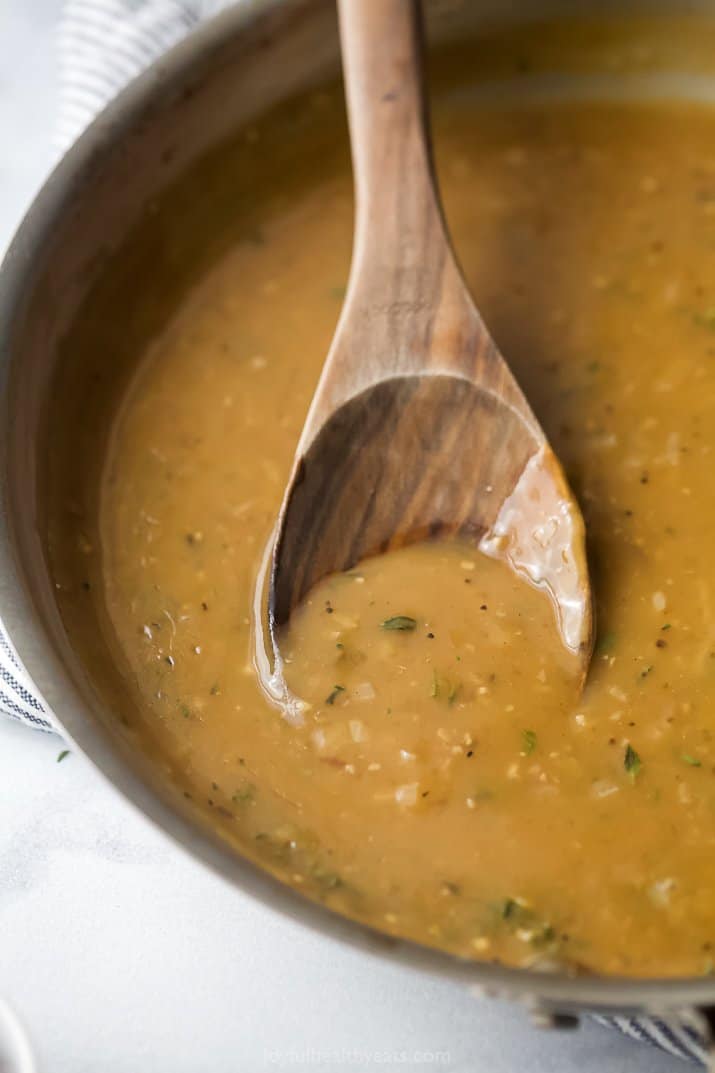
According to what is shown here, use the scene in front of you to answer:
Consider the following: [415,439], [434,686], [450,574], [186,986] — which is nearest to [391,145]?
[415,439]

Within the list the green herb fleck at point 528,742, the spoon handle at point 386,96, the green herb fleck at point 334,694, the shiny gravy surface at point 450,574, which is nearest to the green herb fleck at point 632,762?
the shiny gravy surface at point 450,574

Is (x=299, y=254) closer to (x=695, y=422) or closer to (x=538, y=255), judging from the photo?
(x=538, y=255)

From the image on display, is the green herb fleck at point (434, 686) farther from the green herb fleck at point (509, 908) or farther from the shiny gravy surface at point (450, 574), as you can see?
the green herb fleck at point (509, 908)

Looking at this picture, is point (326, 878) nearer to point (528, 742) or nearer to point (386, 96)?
point (528, 742)

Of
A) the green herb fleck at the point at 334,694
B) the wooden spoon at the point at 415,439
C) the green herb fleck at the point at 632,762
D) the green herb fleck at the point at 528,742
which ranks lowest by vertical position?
the green herb fleck at the point at 334,694

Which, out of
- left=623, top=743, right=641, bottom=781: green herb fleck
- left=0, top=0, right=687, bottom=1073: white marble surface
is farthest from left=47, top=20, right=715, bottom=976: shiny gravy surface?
left=0, top=0, right=687, bottom=1073: white marble surface
